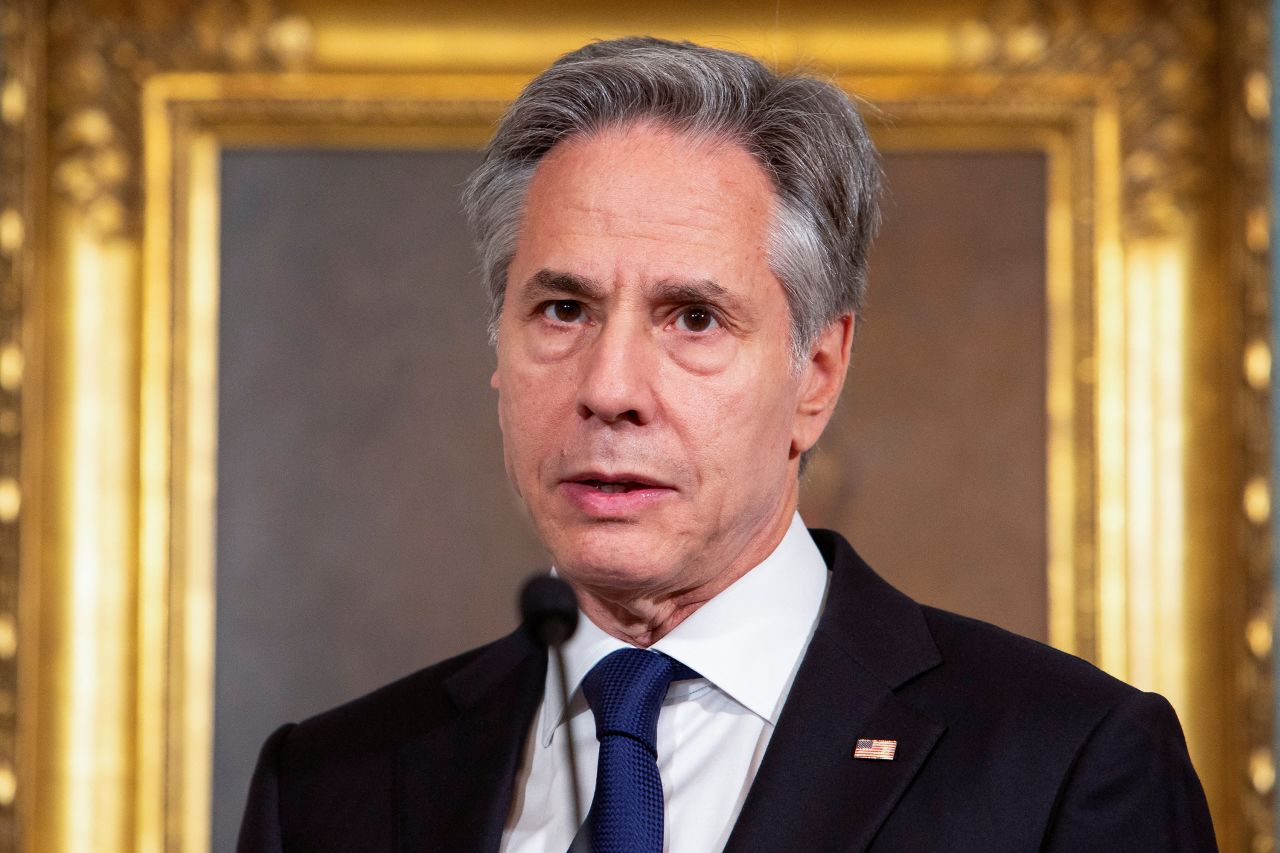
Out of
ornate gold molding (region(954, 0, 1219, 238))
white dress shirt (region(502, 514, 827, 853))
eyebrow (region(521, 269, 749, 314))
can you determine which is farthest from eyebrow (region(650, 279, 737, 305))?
ornate gold molding (region(954, 0, 1219, 238))

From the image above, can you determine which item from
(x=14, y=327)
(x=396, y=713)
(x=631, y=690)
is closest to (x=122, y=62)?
(x=14, y=327)

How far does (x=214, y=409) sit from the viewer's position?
2379 mm

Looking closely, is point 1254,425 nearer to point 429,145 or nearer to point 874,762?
point 874,762

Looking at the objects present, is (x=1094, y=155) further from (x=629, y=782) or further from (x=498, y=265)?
(x=629, y=782)

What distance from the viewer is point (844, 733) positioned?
57.6 inches

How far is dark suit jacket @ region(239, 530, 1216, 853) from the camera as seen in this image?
138cm

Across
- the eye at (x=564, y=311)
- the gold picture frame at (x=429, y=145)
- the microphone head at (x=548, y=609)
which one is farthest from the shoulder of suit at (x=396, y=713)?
the gold picture frame at (x=429, y=145)

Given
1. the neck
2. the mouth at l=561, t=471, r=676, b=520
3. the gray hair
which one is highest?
the gray hair

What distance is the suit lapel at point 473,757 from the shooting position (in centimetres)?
157

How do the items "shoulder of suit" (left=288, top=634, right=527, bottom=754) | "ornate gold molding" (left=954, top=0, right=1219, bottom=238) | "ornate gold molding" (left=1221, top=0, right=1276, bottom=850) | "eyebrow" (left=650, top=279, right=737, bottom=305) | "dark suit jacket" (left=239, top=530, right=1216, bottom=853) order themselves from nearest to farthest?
"dark suit jacket" (left=239, top=530, right=1216, bottom=853)
"eyebrow" (left=650, top=279, right=737, bottom=305)
"shoulder of suit" (left=288, top=634, right=527, bottom=754)
"ornate gold molding" (left=1221, top=0, right=1276, bottom=850)
"ornate gold molding" (left=954, top=0, right=1219, bottom=238)

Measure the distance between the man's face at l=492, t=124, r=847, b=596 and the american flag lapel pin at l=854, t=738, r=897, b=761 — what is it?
0.73ft

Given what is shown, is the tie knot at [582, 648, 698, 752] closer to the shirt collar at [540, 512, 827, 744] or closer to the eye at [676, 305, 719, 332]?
the shirt collar at [540, 512, 827, 744]

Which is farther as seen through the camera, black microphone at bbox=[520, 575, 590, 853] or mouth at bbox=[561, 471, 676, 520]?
mouth at bbox=[561, 471, 676, 520]

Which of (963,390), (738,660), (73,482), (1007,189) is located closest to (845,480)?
(963,390)
